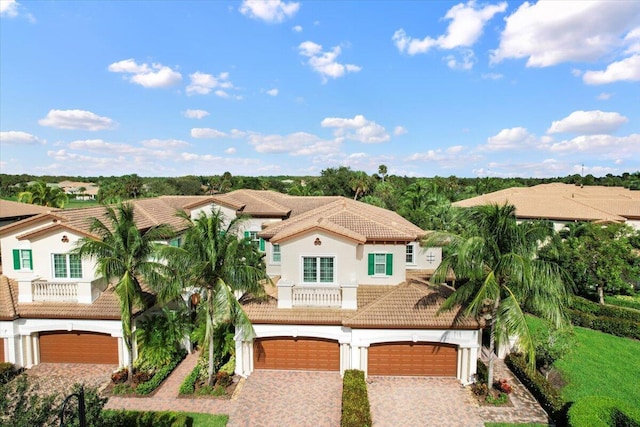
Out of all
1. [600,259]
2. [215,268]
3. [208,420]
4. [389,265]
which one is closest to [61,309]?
[215,268]

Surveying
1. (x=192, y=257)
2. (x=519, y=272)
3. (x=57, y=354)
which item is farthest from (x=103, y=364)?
(x=519, y=272)

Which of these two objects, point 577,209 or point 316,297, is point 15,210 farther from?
point 577,209

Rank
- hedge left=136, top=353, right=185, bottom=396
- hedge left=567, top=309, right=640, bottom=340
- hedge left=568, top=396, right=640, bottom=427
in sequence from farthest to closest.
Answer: hedge left=567, top=309, right=640, bottom=340 < hedge left=136, top=353, right=185, bottom=396 < hedge left=568, top=396, right=640, bottom=427

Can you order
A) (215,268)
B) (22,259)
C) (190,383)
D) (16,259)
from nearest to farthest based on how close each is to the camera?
(215,268)
(190,383)
(22,259)
(16,259)

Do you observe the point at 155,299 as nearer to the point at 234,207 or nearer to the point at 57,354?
the point at 57,354

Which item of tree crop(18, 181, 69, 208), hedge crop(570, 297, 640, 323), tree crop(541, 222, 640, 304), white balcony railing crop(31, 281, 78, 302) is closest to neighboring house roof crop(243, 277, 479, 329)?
white balcony railing crop(31, 281, 78, 302)

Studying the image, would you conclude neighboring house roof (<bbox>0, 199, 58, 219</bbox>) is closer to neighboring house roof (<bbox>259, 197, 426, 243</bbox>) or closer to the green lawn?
neighboring house roof (<bbox>259, 197, 426, 243</bbox>)

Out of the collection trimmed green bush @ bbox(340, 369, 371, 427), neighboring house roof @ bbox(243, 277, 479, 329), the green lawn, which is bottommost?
the green lawn
